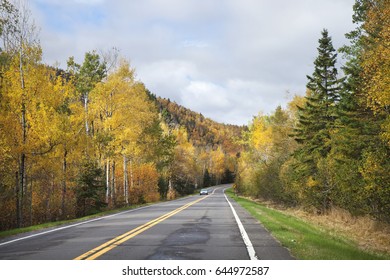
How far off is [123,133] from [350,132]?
16318 mm

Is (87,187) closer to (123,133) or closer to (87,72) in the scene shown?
(123,133)

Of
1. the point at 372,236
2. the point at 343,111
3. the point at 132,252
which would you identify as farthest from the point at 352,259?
the point at 343,111

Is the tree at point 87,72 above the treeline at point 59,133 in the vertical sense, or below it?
above

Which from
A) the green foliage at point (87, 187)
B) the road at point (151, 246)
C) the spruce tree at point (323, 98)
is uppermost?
the spruce tree at point (323, 98)

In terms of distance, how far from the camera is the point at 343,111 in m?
20.8

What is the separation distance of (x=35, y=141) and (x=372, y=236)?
54.5 feet

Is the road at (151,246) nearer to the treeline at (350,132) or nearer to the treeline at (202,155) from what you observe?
the treeline at (350,132)

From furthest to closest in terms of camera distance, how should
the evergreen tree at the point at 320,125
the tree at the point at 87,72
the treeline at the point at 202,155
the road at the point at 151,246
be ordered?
the treeline at the point at 202,155 → the tree at the point at 87,72 → the evergreen tree at the point at 320,125 → the road at the point at 151,246

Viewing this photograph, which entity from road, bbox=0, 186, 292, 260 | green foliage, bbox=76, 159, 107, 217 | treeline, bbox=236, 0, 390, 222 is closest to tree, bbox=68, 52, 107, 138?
green foliage, bbox=76, 159, 107, 217

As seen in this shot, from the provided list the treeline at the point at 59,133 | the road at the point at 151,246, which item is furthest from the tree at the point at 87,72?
the road at the point at 151,246

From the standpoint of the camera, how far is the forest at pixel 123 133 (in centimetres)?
1697

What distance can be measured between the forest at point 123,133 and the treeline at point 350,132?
0.23ft

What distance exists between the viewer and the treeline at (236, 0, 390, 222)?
14367 mm

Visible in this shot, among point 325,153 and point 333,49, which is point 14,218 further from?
point 333,49
